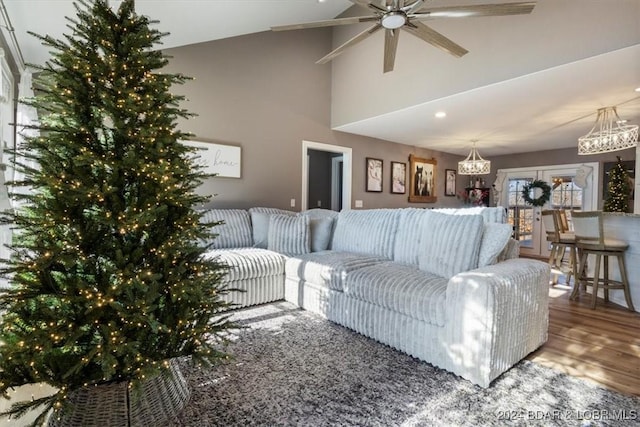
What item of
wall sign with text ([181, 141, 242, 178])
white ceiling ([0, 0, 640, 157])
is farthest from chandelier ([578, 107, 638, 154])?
wall sign with text ([181, 141, 242, 178])

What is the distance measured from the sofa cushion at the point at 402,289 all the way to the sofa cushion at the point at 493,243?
31cm

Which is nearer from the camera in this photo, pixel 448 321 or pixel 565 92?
pixel 448 321

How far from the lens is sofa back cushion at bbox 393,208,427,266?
2801mm

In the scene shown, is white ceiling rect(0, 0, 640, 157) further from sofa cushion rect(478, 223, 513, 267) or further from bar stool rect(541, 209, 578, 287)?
sofa cushion rect(478, 223, 513, 267)

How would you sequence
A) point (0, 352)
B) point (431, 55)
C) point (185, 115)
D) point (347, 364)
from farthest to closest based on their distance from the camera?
point (431, 55) → point (347, 364) → point (185, 115) → point (0, 352)

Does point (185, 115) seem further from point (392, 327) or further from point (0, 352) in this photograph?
Answer: point (392, 327)

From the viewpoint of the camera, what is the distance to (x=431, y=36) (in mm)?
2439

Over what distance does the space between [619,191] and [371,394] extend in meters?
5.53

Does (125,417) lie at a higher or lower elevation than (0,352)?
lower

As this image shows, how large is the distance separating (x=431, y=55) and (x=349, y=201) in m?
2.45

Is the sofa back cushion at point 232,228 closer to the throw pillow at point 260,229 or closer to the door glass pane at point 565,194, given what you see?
the throw pillow at point 260,229

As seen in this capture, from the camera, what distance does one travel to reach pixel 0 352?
3.86 feet

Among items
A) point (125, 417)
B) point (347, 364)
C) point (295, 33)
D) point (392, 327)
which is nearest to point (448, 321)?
point (392, 327)

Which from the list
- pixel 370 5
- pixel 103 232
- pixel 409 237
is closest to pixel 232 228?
pixel 409 237
